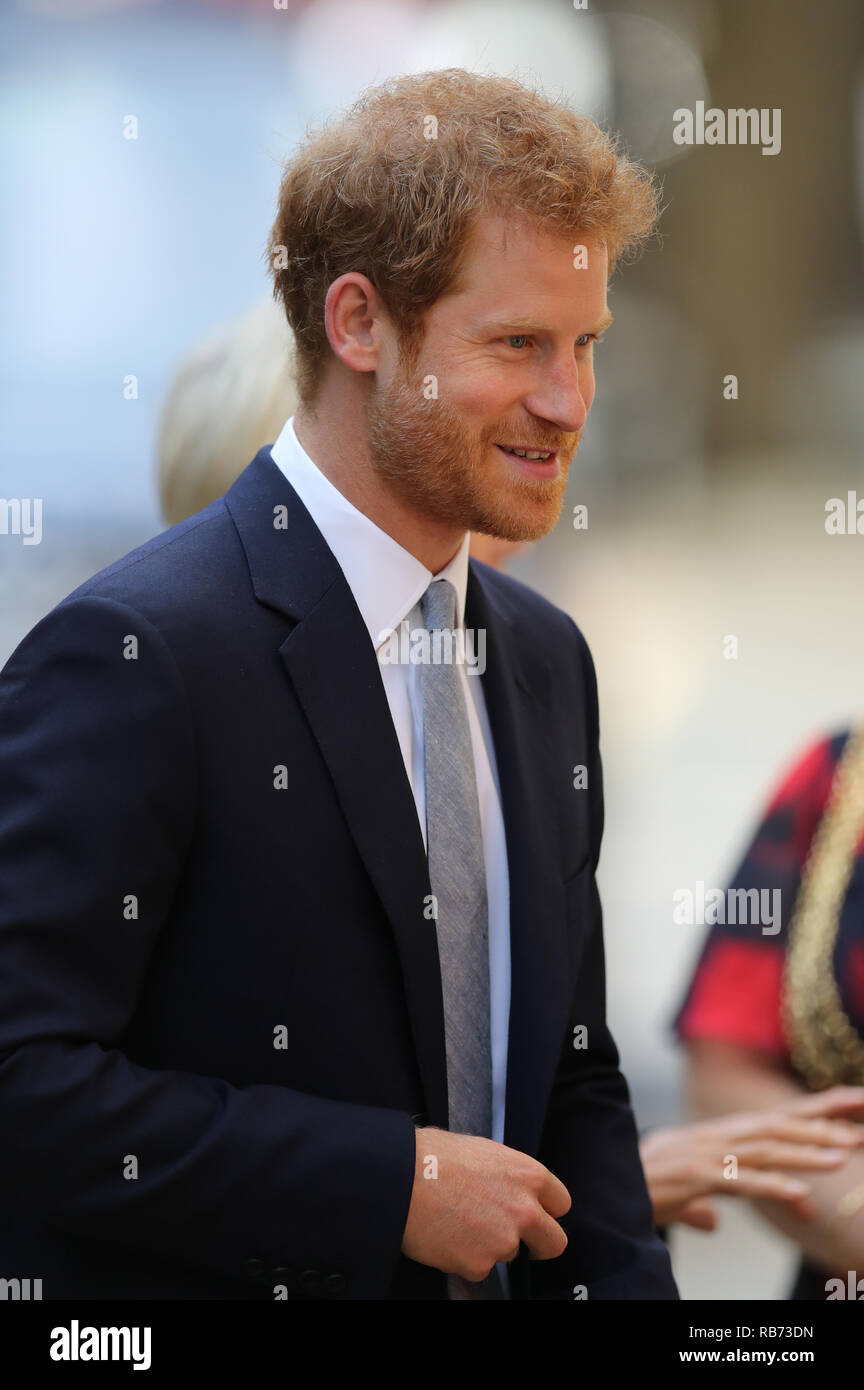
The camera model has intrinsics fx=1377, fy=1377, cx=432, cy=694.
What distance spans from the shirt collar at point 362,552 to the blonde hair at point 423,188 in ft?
0.37

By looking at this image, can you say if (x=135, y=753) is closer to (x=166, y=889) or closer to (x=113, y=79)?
(x=166, y=889)

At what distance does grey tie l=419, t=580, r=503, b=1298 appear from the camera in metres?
1.25

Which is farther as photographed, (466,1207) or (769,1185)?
(769,1185)

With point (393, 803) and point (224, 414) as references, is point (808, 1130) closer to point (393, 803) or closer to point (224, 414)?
point (393, 803)

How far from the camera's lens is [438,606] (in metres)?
1.33

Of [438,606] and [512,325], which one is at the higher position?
[512,325]

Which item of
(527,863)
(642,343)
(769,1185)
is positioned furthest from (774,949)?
(642,343)

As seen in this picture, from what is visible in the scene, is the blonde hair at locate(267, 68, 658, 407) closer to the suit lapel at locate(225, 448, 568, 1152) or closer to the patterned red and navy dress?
the suit lapel at locate(225, 448, 568, 1152)

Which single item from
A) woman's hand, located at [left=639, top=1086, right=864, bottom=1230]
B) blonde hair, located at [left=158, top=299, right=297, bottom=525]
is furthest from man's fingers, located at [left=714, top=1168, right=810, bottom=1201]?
blonde hair, located at [left=158, top=299, right=297, bottom=525]

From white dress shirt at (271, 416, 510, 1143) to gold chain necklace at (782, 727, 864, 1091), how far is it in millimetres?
631

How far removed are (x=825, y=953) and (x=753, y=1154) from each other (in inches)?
11.0

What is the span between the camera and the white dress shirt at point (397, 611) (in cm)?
128

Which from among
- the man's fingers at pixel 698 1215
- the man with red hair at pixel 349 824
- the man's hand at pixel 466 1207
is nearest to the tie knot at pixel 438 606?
the man with red hair at pixel 349 824
